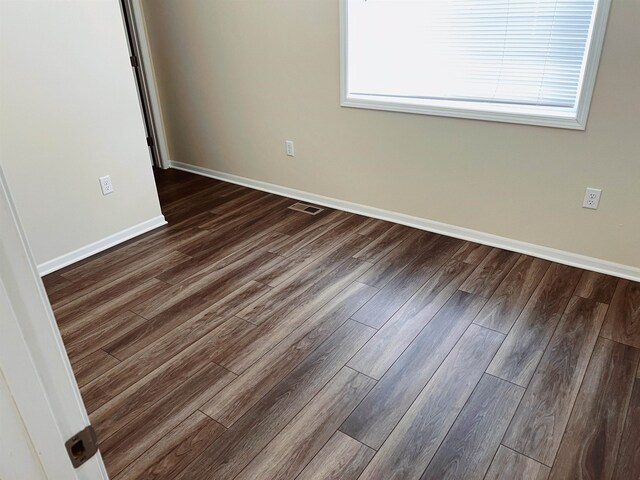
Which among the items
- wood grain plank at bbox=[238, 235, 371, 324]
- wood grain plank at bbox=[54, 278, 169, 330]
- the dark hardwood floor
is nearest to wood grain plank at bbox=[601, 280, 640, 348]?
the dark hardwood floor

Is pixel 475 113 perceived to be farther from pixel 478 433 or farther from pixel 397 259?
pixel 478 433

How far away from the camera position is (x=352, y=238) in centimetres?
312

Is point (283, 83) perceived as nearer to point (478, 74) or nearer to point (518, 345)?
point (478, 74)

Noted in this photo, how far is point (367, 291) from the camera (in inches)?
99.7

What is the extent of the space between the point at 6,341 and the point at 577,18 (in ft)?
9.02

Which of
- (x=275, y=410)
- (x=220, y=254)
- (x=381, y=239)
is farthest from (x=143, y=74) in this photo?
(x=275, y=410)

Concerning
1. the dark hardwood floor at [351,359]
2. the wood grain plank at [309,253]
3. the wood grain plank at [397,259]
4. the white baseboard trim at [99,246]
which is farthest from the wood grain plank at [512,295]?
the white baseboard trim at [99,246]

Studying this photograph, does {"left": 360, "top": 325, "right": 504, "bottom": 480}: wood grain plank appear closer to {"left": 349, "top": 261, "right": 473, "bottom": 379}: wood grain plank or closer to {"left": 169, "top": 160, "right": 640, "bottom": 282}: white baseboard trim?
{"left": 349, "top": 261, "right": 473, "bottom": 379}: wood grain plank

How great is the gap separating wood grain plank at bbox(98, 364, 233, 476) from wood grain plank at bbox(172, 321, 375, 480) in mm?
206

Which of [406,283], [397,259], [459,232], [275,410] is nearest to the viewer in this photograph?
[275,410]

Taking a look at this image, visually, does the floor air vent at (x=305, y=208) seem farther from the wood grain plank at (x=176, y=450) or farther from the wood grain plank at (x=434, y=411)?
the wood grain plank at (x=176, y=450)

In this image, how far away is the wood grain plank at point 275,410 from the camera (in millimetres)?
1581

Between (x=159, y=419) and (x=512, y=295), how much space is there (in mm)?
1848

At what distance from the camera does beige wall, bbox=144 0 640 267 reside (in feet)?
7.86
